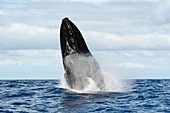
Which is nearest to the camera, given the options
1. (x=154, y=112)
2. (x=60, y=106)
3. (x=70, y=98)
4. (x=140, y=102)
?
(x=154, y=112)

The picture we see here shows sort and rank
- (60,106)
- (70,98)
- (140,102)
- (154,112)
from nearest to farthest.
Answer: (154,112) → (60,106) → (140,102) → (70,98)

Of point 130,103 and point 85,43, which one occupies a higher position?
point 85,43

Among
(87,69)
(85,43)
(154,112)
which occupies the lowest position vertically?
(154,112)

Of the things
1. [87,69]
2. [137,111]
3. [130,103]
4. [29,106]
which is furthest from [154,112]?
[87,69]

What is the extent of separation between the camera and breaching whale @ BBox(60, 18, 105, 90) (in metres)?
20.9

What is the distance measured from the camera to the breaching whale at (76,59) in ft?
68.7

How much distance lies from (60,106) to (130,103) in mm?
3057

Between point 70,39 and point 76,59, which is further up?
point 70,39

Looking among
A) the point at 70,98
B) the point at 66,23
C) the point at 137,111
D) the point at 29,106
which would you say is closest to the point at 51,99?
the point at 70,98

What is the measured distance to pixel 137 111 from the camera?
15.5 meters

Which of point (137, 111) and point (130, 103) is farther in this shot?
point (130, 103)

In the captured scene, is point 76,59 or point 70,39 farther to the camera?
point 76,59

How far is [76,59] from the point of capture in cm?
2125

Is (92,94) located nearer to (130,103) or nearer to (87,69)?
(87,69)
